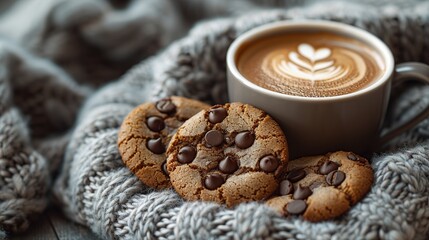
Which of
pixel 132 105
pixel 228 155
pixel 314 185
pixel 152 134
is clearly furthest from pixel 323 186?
pixel 132 105

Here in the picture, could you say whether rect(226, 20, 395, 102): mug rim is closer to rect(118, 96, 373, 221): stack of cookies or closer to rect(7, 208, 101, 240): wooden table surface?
rect(118, 96, 373, 221): stack of cookies

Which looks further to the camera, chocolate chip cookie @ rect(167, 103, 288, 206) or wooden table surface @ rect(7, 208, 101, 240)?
wooden table surface @ rect(7, 208, 101, 240)

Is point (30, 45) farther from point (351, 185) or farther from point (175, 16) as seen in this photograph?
point (351, 185)

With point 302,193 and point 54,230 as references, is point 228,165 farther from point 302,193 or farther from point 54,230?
point 54,230

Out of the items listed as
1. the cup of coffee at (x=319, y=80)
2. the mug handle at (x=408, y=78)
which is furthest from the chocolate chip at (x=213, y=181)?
the mug handle at (x=408, y=78)

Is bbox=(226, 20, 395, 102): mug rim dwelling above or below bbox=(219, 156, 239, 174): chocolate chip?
above

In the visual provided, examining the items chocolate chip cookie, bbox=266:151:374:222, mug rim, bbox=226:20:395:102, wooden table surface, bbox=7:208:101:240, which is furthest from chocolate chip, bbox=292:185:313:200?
wooden table surface, bbox=7:208:101:240
